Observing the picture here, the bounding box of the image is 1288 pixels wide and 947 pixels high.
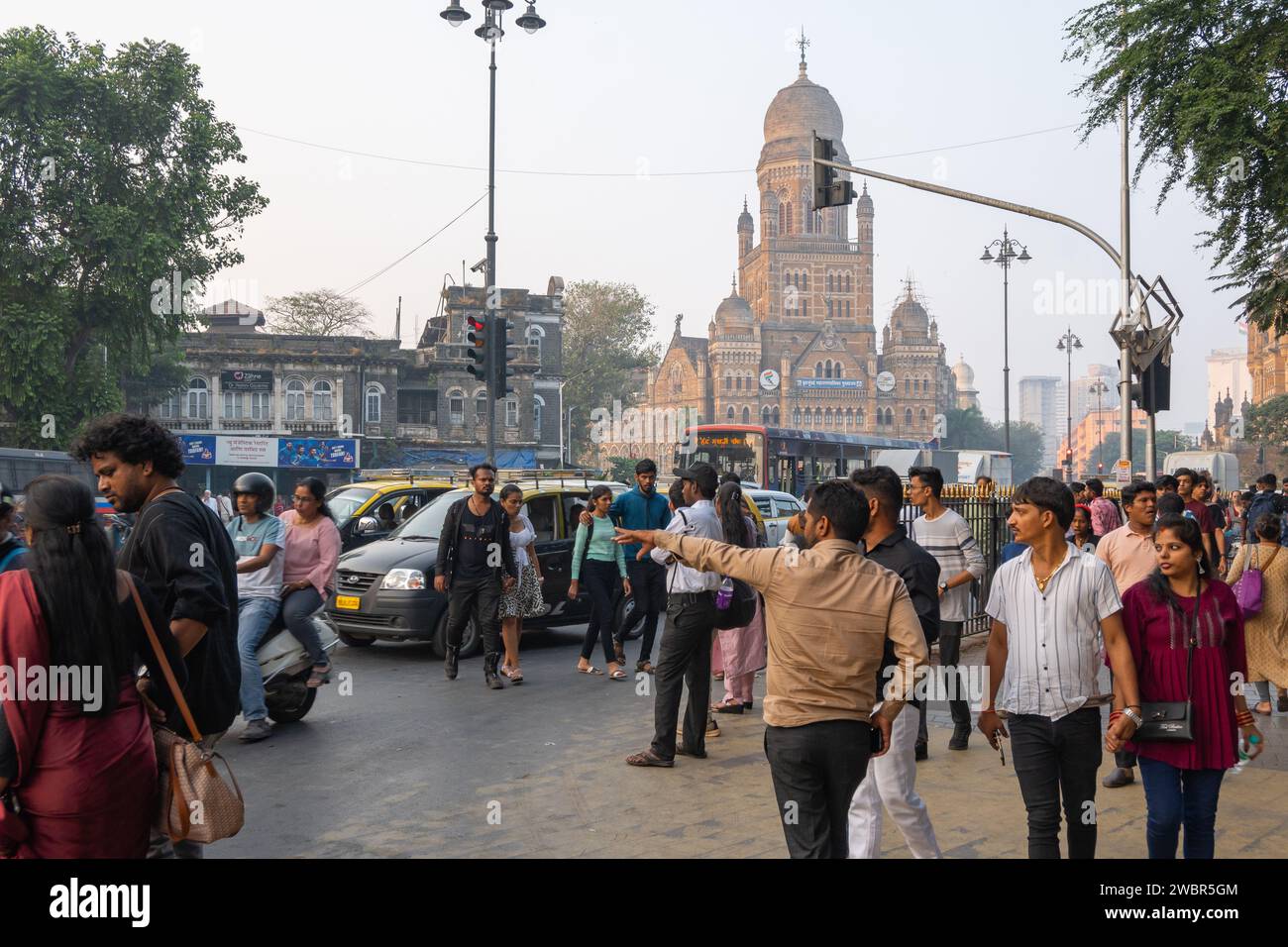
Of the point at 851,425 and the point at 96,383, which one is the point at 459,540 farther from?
the point at 851,425

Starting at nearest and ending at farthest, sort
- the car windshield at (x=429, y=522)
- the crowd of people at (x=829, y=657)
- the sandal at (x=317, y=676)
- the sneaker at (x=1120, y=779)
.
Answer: the crowd of people at (x=829, y=657) → the sneaker at (x=1120, y=779) → the sandal at (x=317, y=676) → the car windshield at (x=429, y=522)

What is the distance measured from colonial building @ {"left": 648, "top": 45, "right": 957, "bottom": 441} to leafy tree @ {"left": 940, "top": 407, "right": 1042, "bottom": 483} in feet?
23.2

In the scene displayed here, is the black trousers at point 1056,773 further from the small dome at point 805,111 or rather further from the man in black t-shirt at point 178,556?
the small dome at point 805,111

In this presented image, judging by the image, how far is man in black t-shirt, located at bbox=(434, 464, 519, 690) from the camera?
372 inches

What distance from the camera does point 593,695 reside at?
929cm

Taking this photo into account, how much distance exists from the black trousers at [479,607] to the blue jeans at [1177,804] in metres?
6.04

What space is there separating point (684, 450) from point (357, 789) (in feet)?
90.6

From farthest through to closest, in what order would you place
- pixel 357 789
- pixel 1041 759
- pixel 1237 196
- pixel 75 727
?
pixel 1237 196 → pixel 357 789 → pixel 1041 759 → pixel 75 727

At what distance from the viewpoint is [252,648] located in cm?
766

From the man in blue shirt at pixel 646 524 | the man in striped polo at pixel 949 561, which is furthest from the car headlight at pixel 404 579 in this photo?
the man in striped polo at pixel 949 561

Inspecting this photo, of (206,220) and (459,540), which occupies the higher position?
(206,220)

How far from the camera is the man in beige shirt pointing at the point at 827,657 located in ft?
12.3
